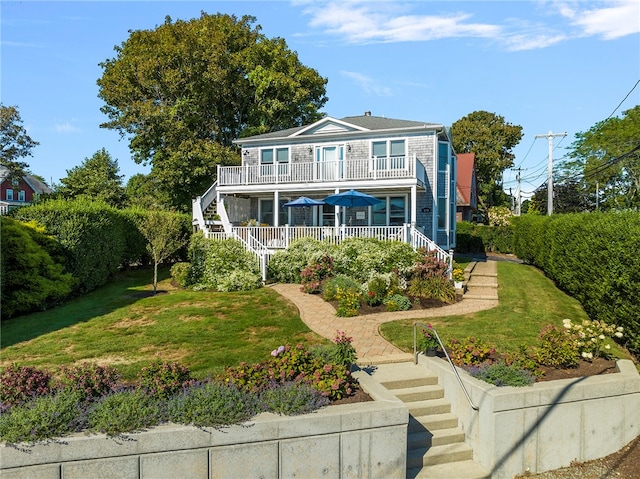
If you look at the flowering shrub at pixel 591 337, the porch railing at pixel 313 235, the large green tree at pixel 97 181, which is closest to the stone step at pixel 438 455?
the flowering shrub at pixel 591 337

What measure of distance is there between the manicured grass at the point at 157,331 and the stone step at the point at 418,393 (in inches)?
110

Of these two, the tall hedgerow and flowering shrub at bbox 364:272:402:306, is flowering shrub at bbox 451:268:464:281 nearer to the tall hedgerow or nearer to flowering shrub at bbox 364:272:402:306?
flowering shrub at bbox 364:272:402:306

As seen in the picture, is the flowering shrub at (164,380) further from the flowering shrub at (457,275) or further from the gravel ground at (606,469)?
the flowering shrub at (457,275)

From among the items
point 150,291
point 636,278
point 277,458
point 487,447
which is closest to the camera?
point 277,458

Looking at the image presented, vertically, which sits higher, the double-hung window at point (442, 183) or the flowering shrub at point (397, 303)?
the double-hung window at point (442, 183)

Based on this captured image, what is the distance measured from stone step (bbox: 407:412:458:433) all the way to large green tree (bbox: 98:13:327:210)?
80.7 feet

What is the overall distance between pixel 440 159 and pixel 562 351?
54.4 feet

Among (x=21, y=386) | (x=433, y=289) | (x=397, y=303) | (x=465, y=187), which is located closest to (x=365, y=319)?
(x=397, y=303)

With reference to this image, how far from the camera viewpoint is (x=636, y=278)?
29.2 ft

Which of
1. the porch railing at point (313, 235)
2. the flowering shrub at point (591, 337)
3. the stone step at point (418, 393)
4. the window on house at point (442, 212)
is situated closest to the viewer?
the stone step at point (418, 393)

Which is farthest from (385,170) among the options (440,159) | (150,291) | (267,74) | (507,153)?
(507,153)

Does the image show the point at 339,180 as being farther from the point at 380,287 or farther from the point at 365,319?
the point at 365,319

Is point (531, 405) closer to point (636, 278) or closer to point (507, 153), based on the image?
point (636, 278)

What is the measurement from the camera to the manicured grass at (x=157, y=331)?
27.3 feet
